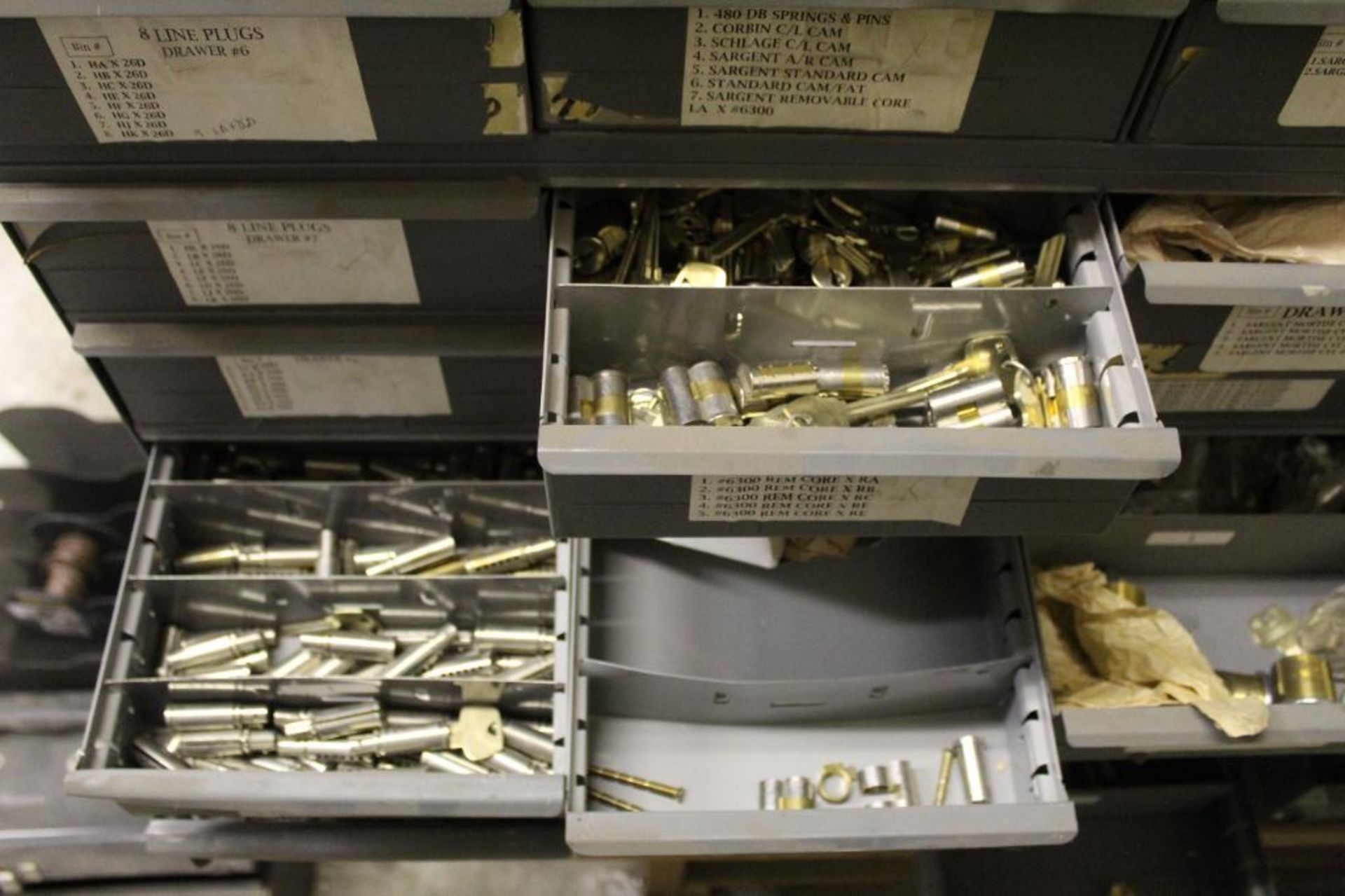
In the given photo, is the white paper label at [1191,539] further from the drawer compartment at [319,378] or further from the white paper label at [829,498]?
the drawer compartment at [319,378]

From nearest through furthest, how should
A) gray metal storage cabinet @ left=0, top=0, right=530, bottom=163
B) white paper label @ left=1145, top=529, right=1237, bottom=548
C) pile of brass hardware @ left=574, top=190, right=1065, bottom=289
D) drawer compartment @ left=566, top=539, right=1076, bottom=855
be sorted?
gray metal storage cabinet @ left=0, top=0, right=530, bottom=163, pile of brass hardware @ left=574, top=190, right=1065, bottom=289, drawer compartment @ left=566, top=539, right=1076, bottom=855, white paper label @ left=1145, top=529, right=1237, bottom=548

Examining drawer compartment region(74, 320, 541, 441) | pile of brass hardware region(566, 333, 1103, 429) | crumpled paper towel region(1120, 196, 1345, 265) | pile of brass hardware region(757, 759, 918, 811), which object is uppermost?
crumpled paper towel region(1120, 196, 1345, 265)

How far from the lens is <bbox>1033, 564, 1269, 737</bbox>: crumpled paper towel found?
1.25 metres

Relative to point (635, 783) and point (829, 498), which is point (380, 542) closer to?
point (635, 783)

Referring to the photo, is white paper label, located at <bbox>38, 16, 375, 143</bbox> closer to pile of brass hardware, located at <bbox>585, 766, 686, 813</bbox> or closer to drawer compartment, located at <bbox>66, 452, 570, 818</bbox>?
drawer compartment, located at <bbox>66, 452, 570, 818</bbox>

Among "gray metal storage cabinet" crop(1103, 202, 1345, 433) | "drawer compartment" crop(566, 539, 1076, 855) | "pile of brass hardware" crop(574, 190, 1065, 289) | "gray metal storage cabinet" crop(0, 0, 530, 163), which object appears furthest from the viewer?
"drawer compartment" crop(566, 539, 1076, 855)

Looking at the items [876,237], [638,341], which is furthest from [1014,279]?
[638,341]

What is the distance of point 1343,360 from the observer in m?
1.24

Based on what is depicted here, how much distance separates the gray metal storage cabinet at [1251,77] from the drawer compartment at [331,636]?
81 centimetres

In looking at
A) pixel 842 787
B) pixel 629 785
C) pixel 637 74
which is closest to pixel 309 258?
pixel 637 74

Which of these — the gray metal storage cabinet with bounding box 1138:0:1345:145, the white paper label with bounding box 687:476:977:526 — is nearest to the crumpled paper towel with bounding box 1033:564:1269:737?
the white paper label with bounding box 687:476:977:526

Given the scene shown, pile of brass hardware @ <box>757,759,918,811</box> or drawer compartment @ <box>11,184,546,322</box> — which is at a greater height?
drawer compartment @ <box>11,184,546,322</box>

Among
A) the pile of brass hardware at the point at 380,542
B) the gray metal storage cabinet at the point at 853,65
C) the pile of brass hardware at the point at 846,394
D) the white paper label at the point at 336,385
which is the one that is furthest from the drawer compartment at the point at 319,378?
the gray metal storage cabinet at the point at 853,65

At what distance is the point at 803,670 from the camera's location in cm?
135
